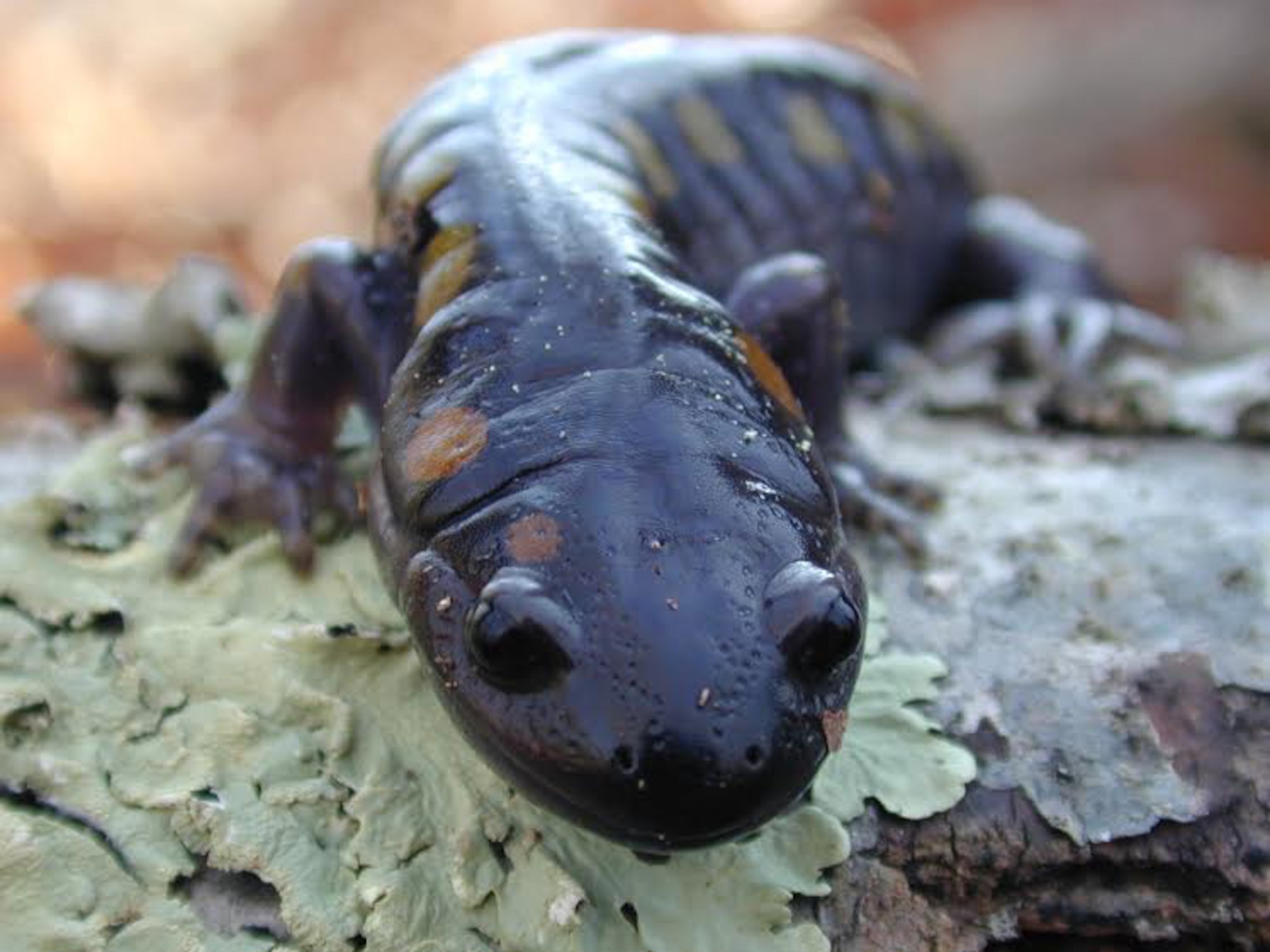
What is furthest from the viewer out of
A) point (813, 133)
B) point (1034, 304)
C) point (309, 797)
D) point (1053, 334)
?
point (813, 133)

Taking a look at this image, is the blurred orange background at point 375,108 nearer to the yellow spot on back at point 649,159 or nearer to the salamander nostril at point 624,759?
the yellow spot on back at point 649,159

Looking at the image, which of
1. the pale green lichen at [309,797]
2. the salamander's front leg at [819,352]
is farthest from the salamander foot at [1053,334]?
the pale green lichen at [309,797]

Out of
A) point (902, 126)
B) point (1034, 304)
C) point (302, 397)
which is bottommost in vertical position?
point (1034, 304)

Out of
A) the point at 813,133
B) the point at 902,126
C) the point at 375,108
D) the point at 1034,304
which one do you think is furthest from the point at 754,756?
the point at 375,108

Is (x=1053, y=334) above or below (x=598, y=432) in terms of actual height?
below

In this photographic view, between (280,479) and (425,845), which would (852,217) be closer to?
(280,479)

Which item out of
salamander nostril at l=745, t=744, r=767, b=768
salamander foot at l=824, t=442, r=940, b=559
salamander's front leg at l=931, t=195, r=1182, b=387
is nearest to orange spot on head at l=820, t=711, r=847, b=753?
salamander nostril at l=745, t=744, r=767, b=768

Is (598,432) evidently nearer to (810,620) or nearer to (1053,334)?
(810,620)
